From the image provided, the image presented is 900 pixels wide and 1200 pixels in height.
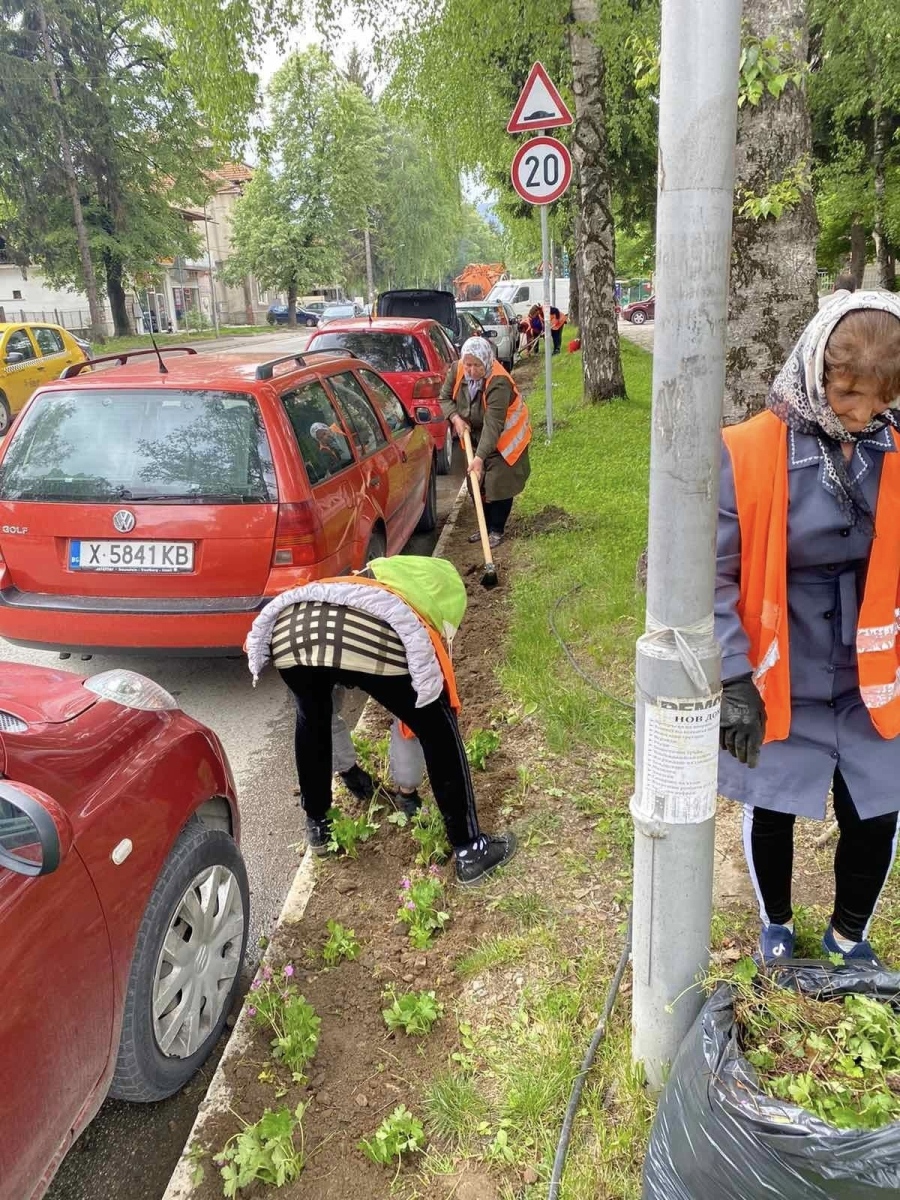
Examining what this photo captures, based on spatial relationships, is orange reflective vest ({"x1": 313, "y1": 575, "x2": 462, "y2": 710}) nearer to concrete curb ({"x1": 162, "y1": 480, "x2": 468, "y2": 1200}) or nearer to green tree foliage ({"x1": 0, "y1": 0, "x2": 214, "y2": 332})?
concrete curb ({"x1": 162, "y1": 480, "x2": 468, "y2": 1200})

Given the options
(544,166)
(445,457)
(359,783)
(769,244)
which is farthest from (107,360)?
(445,457)

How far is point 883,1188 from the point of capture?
1374 mm

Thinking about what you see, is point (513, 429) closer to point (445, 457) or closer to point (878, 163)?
point (445, 457)

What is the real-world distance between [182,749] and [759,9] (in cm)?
369

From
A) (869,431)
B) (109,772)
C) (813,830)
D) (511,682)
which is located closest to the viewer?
(869,431)

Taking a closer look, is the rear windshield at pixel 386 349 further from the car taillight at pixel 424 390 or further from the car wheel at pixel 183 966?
the car wheel at pixel 183 966

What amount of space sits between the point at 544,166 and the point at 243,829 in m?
7.17

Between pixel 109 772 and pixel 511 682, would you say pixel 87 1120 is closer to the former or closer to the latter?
pixel 109 772

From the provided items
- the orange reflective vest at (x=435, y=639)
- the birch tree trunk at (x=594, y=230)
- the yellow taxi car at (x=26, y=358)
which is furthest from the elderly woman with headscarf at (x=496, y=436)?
the yellow taxi car at (x=26, y=358)

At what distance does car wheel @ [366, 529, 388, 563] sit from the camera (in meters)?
5.65

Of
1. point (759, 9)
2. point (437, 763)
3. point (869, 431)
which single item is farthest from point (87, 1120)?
point (759, 9)

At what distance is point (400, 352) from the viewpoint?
10.6 metres

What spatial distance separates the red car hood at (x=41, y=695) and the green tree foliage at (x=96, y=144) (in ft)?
104

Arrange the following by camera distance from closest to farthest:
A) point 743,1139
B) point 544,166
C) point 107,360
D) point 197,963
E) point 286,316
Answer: point 743,1139 < point 197,963 < point 107,360 < point 544,166 < point 286,316
